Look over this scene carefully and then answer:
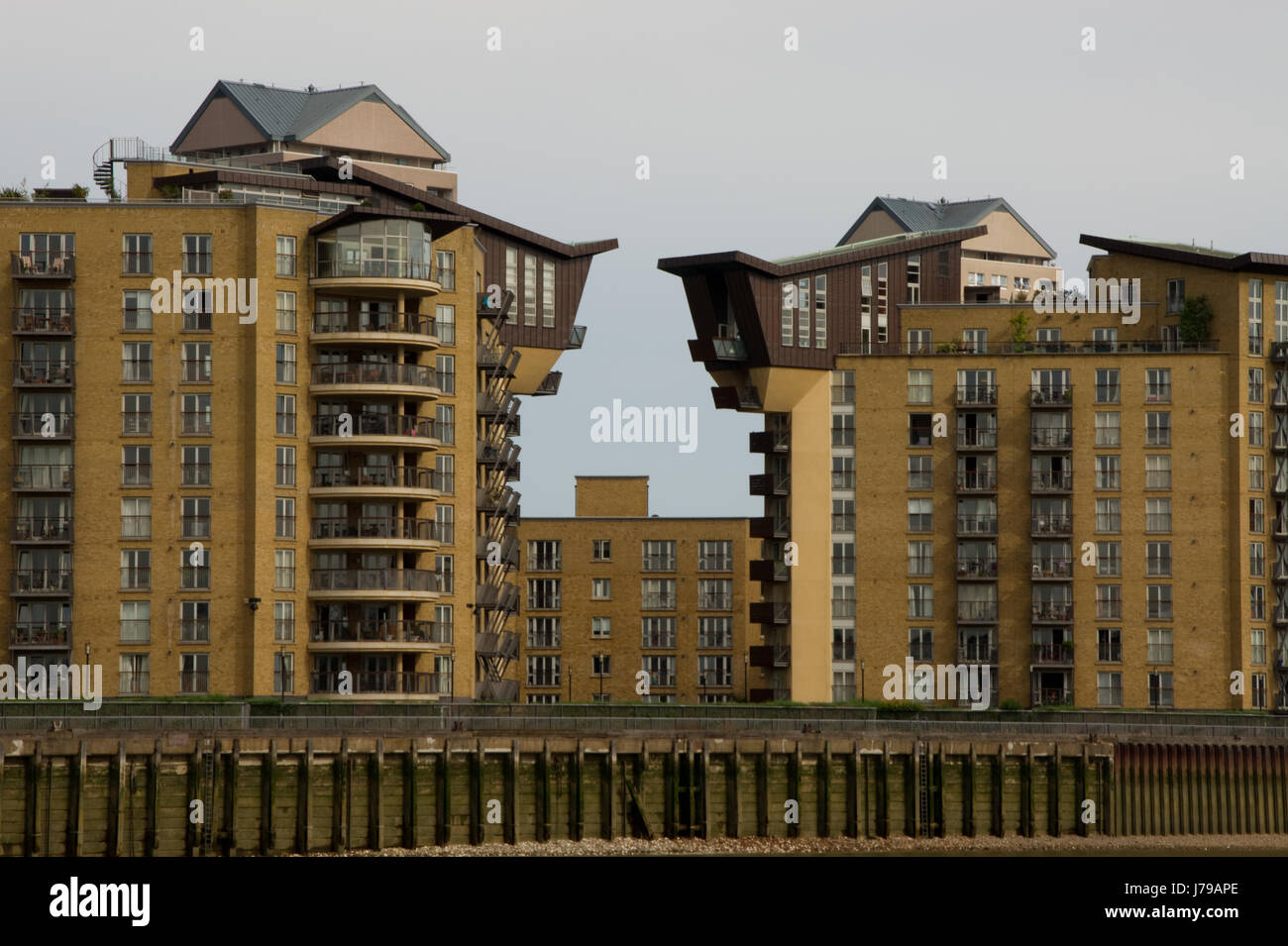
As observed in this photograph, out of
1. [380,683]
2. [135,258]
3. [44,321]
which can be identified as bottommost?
[380,683]

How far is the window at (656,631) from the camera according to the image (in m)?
171

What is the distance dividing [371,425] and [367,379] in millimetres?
2308

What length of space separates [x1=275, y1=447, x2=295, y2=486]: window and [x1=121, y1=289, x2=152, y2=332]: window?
29.4 feet

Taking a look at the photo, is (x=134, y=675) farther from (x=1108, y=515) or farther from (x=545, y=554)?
(x=545, y=554)

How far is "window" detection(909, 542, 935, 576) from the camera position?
137m

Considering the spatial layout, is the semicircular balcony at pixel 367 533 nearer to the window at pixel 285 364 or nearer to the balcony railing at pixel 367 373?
the balcony railing at pixel 367 373

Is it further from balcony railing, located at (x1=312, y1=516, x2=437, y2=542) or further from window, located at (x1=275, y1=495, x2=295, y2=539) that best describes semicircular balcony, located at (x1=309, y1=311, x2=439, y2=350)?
balcony railing, located at (x1=312, y1=516, x2=437, y2=542)

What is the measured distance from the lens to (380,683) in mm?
114375

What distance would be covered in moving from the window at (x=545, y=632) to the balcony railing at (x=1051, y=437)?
47540 mm

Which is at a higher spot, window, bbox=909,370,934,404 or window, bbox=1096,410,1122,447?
window, bbox=909,370,934,404

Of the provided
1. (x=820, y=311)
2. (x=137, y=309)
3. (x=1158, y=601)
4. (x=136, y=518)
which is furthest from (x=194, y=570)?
(x=1158, y=601)

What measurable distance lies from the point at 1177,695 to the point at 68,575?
63797 millimetres

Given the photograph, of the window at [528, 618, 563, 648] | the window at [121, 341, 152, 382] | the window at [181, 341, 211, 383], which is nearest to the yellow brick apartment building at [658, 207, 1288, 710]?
the window at [528, 618, 563, 648]

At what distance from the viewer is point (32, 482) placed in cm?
11394
